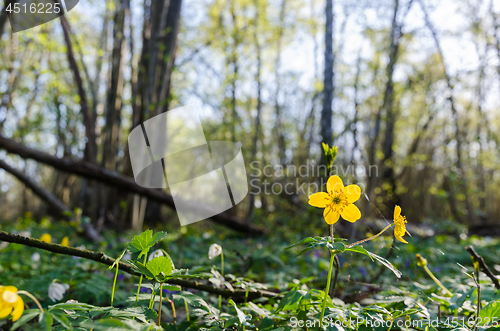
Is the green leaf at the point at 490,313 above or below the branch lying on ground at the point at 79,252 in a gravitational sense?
below

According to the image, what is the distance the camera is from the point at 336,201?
0.89 m

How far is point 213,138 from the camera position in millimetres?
9430

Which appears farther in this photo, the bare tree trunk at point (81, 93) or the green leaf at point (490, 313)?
the bare tree trunk at point (81, 93)

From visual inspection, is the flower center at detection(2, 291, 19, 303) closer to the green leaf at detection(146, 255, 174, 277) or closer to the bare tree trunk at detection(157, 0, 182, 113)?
the green leaf at detection(146, 255, 174, 277)

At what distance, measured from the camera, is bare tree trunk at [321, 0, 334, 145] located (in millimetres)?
5117

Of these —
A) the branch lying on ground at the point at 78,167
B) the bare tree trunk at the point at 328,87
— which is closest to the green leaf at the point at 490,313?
the bare tree trunk at the point at 328,87

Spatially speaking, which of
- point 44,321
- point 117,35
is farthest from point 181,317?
point 117,35

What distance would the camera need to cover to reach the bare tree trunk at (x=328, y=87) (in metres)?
5.12

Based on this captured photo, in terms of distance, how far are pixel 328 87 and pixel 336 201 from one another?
4.91m

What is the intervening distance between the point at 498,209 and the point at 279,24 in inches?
497

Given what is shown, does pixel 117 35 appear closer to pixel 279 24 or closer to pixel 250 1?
pixel 250 1

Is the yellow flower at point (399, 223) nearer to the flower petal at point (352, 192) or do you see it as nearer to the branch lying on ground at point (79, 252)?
the flower petal at point (352, 192)

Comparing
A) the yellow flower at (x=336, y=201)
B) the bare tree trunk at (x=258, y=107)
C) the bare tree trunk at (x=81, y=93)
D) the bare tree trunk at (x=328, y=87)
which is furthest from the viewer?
the bare tree trunk at (x=258, y=107)

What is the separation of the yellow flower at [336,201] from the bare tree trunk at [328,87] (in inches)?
163
